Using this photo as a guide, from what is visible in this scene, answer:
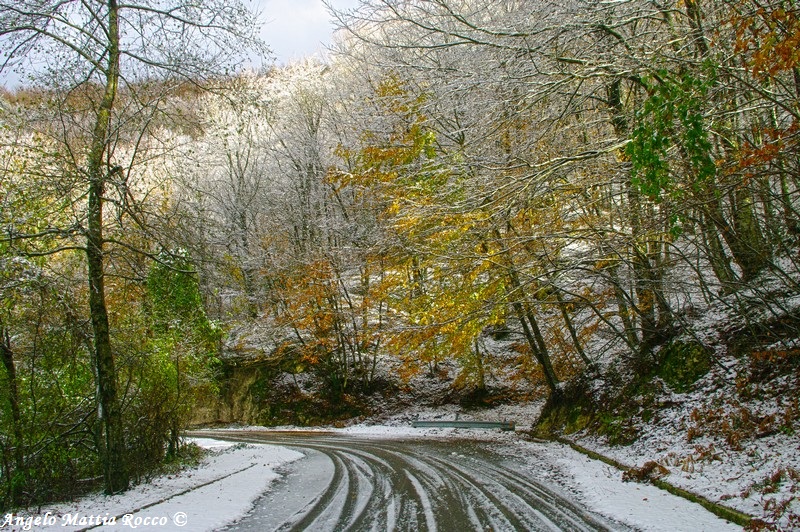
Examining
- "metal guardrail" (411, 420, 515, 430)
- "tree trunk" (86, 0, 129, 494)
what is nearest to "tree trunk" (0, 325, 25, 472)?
"tree trunk" (86, 0, 129, 494)

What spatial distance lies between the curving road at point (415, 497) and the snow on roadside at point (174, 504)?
400 millimetres

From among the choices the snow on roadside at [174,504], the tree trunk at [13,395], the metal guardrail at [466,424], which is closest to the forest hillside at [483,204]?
the tree trunk at [13,395]

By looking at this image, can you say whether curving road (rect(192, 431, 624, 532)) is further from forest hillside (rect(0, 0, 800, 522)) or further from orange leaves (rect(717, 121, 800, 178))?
orange leaves (rect(717, 121, 800, 178))

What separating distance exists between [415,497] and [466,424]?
11267 mm

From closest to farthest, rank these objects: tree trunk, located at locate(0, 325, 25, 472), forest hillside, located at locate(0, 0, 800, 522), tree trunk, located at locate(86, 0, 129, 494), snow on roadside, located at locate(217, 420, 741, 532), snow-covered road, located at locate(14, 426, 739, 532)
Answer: snow on roadside, located at locate(217, 420, 741, 532) < snow-covered road, located at locate(14, 426, 739, 532) < forest hillside, located at locate(0, 0, 800, 522) < tree trunk, located at locate(0, 325, 25, 472) < tree trunk, located at locate(86, 0, 129, 494)

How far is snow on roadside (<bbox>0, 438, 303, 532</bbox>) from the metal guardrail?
325 inches

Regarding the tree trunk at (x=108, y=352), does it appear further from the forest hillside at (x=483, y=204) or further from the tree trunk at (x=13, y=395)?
the tree trunk at (x=13, y=395)

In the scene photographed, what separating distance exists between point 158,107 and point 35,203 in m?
2.68

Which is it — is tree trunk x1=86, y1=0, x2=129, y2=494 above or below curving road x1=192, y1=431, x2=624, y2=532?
above

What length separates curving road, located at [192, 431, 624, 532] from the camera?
251 inches

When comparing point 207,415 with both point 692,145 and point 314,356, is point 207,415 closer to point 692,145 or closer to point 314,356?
point 314,356

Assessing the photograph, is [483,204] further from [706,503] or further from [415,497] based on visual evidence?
[706,503]

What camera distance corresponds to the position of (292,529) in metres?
6.51

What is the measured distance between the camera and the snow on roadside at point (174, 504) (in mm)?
6895
